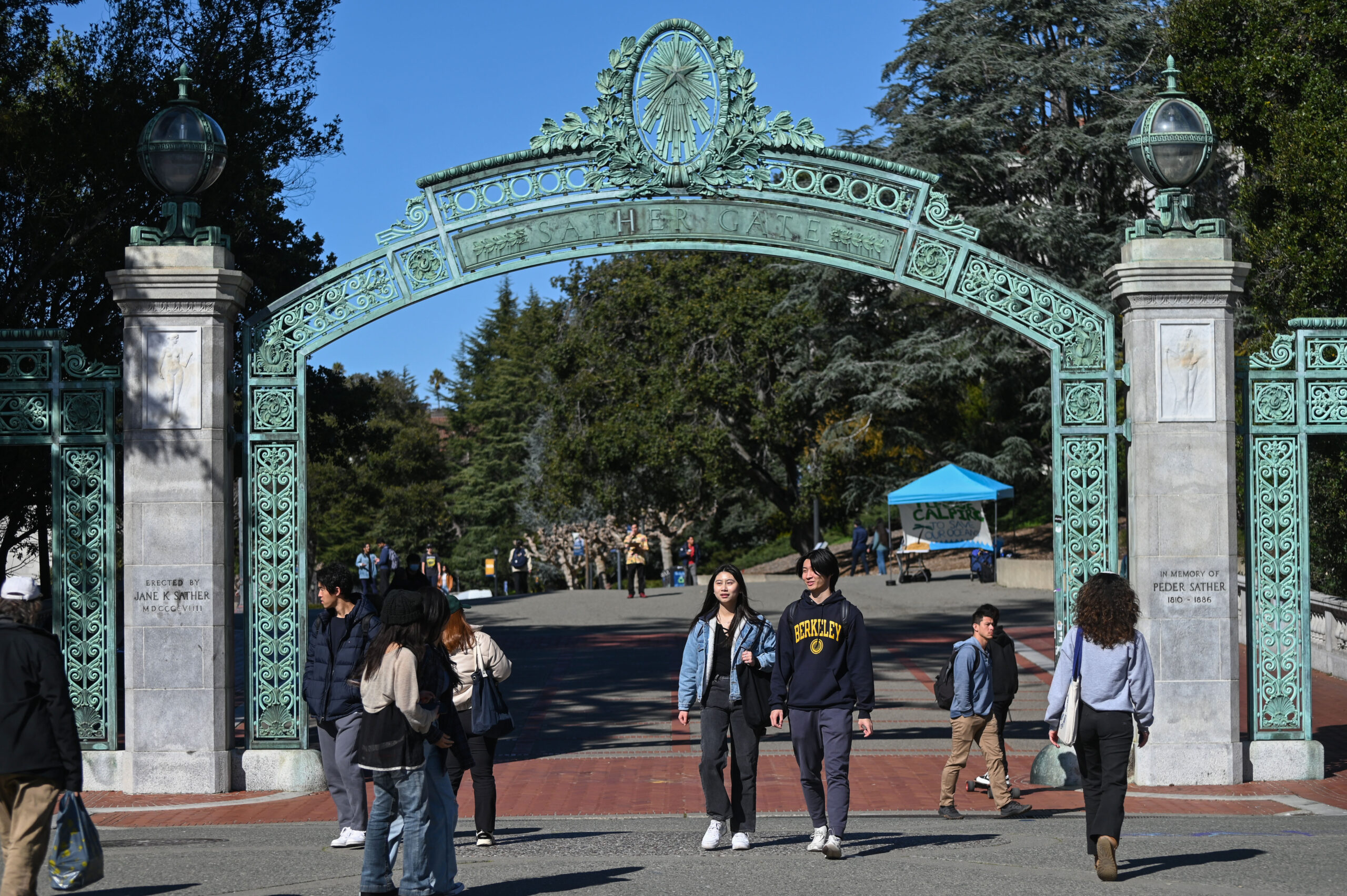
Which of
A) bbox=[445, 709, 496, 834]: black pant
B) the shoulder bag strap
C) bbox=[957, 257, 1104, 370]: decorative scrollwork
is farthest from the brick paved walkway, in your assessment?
bbox=[957, 257, 1104, 370]: decorative scrollwork

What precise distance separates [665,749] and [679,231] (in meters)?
4.54

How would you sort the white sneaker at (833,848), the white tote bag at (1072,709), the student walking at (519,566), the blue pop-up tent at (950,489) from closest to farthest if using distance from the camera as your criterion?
the white tote bag at (1072,709)
the white sneaker at (833,848)
the blue pop-up tent at (950,489)
the student walking at (519,566)

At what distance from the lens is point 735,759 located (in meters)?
8.21

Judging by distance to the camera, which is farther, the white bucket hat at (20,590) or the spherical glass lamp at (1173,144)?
the spherical glass lamp at (1173,144)

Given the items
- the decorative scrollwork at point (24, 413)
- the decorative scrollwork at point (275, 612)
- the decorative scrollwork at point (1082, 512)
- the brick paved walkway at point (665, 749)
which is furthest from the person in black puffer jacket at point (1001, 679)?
the decorative scrollwork at point (24, 413)

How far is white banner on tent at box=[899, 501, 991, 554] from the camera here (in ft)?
101

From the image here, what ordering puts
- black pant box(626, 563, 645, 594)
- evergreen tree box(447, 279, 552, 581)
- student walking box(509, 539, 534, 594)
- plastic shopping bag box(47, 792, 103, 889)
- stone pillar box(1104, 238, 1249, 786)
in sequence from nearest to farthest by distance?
1. plastic shopping bag box(47, 792, 103, 889)
2. stone pillar box(1104, 238, 1249, 786)
3. black pant box(626, 563, 645, 594)
4. student walking box(509, 539, 534, 594)
5. evergreen tree box(447, 279, 552, 581)

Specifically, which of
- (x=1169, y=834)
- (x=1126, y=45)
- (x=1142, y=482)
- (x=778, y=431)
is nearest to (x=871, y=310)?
(x=778, y=431)

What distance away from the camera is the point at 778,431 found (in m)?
39.6

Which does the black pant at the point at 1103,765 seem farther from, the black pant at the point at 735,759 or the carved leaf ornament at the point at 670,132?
the carved leaf ornament at the point at 670,132

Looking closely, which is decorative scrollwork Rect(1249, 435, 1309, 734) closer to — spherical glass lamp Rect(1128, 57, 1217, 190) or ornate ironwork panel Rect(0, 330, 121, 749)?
spherical glass lamp Rect(1128, 57, 1217, 190)

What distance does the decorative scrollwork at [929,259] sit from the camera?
444 inches

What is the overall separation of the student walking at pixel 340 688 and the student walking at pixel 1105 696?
3.80 metres

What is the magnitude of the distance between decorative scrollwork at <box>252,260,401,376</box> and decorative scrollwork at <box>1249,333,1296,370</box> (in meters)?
6.57
